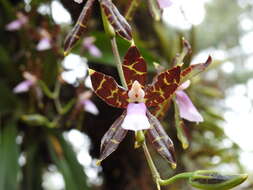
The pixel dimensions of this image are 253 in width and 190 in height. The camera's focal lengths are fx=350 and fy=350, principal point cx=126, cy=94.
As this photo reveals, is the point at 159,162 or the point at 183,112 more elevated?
the point at 183,112

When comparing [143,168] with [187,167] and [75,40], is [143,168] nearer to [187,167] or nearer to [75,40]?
[187,167]

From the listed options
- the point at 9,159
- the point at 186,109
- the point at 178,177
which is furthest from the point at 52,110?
the point at 178,177

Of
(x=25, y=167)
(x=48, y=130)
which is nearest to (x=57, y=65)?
(x=48, y=130)

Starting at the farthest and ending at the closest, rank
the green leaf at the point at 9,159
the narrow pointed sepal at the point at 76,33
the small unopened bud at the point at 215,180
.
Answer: the green leaf at the point at 9,159 → the narrow pointed sepal at the point at 76,33 → the small unopened bud at the point at 215,180

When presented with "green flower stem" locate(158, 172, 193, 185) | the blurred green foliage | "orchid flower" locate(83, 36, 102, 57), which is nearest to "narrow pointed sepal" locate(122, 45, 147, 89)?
"green flower stem" locate(158, 172, 193, 185)

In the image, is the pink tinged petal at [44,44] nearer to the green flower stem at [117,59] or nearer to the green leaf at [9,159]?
the green leaf at [9,159]

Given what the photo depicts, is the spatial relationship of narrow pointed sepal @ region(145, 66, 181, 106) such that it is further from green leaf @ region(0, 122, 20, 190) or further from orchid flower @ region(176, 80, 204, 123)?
green leaf @ region(0, 122, 20, 190)

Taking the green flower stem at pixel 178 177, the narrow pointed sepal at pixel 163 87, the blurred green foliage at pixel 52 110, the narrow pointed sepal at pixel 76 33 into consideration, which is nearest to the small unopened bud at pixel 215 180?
the green flower stem at pixel 178 177
